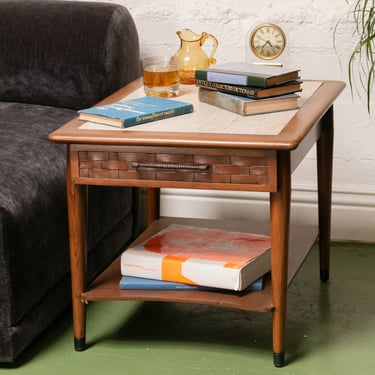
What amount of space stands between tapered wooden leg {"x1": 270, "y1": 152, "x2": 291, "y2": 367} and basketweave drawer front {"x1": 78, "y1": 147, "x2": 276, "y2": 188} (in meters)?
0.03

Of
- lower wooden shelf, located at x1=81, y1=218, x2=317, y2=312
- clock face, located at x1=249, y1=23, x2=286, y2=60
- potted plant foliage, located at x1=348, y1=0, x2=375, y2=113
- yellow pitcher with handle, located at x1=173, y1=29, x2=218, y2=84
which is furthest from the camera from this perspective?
potted plant foliage, located at x1=348, y1=0, x2=375, y2=113

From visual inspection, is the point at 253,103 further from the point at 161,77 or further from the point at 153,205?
the point at 153,205

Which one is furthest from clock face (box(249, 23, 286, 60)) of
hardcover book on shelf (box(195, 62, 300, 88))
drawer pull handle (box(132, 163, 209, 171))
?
drawer pull handle (box(132, 163, 209, 171))

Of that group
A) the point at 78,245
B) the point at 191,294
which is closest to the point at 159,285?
the point at 191,294

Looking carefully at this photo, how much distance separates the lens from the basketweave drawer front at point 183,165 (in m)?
1.82

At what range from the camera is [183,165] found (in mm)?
1848

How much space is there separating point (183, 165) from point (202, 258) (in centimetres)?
28

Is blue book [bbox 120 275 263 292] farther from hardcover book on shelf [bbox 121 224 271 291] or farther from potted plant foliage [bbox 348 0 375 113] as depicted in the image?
potted plant foliage [bbox 348 0 375 113]

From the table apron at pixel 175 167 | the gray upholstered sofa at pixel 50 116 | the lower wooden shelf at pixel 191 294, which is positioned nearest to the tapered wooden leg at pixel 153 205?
the gray upholstered sofa at pixel 50 116

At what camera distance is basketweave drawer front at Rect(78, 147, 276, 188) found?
182 cm

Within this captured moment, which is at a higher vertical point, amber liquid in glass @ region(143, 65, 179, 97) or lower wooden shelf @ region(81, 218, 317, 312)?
amber liquid in glass @ region(143, 65, 179, 97)

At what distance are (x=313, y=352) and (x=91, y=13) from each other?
1163 millimetres

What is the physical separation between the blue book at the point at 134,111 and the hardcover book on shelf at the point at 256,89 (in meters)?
0.09

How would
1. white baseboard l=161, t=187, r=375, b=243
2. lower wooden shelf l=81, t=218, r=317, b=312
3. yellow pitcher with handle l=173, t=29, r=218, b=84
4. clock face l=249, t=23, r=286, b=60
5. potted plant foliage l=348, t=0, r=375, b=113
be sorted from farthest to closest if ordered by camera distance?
white baseboard l=161, t=187, r=375, b=243, potted plant foliage l=348, t=0, r=375, b=113, clock face l=249, t=23, r=286, b=60, yellow pitcher with handle l=173, t=29, r=218, b=84, lower wooden shelf l=81, t=218, r=317, b=312
